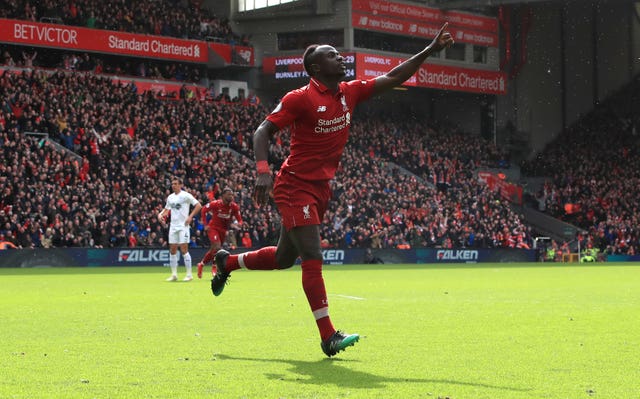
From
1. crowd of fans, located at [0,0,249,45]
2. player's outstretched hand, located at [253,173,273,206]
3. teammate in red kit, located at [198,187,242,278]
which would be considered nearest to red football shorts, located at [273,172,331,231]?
player's outstretched hand, located at [253,173,273,206]

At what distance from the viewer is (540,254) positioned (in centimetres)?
5050

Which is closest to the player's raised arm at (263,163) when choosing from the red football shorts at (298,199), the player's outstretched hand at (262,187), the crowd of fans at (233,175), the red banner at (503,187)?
the player's outstretched hand at (262,187)

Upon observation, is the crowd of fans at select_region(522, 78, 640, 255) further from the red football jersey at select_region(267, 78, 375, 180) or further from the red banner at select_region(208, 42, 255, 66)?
the red football jersey at select_region(267, 78, 375, 180)

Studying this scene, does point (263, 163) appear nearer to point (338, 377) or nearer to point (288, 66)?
point (338, 377)

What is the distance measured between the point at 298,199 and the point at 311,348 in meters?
1.33

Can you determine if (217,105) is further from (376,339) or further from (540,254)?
(376,339)

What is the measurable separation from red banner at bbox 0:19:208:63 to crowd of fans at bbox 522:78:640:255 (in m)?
21.3

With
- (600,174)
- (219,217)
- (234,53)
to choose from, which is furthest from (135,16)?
(219,217)

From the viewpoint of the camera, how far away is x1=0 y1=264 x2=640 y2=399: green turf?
696 centimetres

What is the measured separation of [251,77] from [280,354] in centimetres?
5095

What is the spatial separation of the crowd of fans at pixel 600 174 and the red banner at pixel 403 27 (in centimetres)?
856

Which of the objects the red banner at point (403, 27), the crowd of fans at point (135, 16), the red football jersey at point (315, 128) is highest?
the red banner at point (403, 27)

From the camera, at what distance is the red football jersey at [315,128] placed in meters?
9.09

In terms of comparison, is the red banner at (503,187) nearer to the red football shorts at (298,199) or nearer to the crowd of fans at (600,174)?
the crowd of fans at (600,174)
